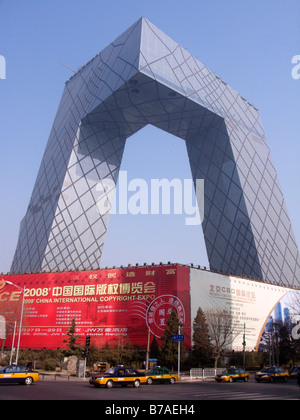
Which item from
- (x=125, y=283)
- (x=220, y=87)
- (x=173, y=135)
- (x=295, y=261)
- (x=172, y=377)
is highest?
(x=220, y=87)

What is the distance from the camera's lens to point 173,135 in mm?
87812

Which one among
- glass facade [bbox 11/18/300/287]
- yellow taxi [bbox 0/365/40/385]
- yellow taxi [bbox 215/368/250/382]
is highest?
glass facade [bbox 11/18/300/287]

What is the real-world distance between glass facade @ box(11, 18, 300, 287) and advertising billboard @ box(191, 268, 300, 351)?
9688mm

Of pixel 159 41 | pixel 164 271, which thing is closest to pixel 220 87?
pixel 159 41

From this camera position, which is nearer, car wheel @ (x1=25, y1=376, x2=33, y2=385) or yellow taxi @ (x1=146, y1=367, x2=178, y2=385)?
car wheel @ (x1=25, y1=376, x2=33, y2=385)

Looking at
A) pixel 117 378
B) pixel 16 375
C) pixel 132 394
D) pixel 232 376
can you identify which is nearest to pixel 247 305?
pixel 232 376

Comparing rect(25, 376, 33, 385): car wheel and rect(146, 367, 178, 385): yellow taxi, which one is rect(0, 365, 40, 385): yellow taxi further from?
rect(146, 367, 178, 385): yellow taxi

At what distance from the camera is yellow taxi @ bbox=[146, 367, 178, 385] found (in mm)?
27794

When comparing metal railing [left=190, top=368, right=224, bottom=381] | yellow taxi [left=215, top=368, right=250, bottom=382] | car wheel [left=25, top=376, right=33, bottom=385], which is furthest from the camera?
metal railing [left=190, top=368, right=224, bottom=381]

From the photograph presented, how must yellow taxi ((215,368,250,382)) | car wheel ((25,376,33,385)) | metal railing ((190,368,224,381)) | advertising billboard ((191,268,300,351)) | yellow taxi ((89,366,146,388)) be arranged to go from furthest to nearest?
advertising billboard ((191,268,300,351)), metal railing ((190,368,224,381)), yellow taxi ((215,368,250,382)), car wheel ((25,376,33,385)), yellow taxi ((89,366,146,388))

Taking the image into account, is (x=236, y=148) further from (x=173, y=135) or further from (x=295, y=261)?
(x=295, y=261)

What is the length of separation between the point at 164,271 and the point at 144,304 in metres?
4.99

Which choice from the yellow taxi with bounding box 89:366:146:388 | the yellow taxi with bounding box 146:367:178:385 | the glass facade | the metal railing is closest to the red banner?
the metal railing

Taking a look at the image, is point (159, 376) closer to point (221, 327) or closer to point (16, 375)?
point (16, 375)
